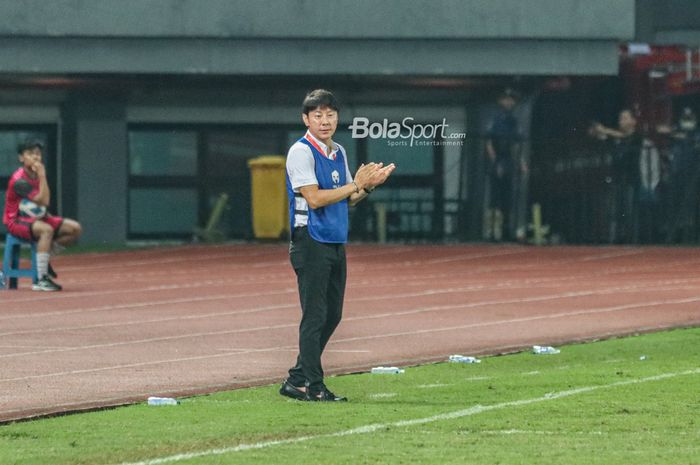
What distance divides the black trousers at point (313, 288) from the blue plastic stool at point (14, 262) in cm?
1198

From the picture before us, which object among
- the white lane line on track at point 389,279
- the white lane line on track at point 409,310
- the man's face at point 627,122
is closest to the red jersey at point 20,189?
the white lane line on track at point 389,279

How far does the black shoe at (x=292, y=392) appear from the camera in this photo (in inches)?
432

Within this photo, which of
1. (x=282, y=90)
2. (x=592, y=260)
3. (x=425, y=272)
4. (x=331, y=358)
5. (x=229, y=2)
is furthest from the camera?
(x=282, y=90)

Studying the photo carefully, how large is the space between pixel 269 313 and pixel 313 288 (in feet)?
28.7

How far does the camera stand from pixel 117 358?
14672mm

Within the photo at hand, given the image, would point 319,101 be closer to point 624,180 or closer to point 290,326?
point 290,326

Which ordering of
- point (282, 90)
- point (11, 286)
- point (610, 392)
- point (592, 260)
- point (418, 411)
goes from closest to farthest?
point (418, 411) → point (610, 392) → point (11, 286) → point (592, 260) → point (282, 90)

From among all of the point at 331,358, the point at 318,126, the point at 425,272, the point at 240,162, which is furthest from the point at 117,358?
the point at 240,162

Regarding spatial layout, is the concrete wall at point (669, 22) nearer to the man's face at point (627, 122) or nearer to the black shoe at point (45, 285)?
the man's face at point (627, 122)

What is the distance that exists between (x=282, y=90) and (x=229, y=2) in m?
2.94

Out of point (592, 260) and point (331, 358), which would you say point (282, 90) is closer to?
point (592, 260)

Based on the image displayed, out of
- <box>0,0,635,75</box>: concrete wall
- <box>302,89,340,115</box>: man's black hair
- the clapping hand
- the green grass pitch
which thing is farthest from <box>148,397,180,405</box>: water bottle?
<box>0,0,635,75</box>: concrete wall

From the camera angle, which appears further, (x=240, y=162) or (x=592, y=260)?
(x=240, y=162)

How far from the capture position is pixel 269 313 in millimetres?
19625
